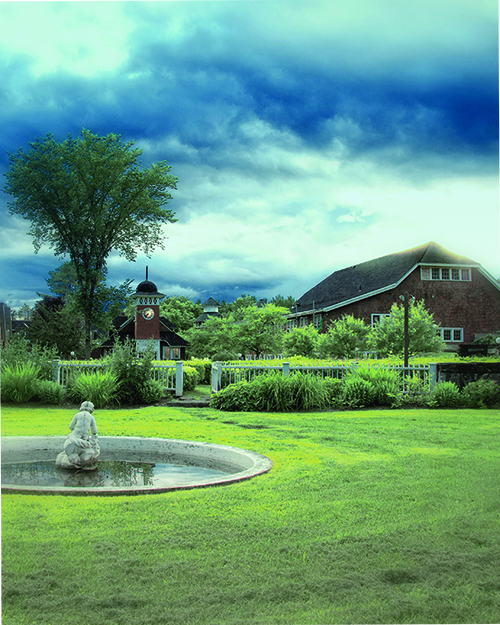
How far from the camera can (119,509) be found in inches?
152

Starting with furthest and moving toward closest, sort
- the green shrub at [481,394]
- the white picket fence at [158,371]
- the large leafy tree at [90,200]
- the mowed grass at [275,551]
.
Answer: the large leafy tree at [90,200]
the white picket fence at [158,371]
the green shrub at [481,394]
the mowed grass at [275,551]

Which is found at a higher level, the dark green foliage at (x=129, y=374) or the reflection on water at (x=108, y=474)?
the dark green foliage at (x=129, y=374)

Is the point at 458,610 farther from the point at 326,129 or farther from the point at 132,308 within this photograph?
the point at 132,308

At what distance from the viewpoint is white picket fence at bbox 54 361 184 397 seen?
42.4 ft

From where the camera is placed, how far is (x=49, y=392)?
11.7 metres

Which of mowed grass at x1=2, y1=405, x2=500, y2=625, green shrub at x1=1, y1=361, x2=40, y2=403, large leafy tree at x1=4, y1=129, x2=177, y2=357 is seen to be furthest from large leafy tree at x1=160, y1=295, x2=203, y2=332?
mowed grass at x1=2, y1=405, x2=500, y2=625

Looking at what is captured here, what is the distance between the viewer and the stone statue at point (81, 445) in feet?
18.4

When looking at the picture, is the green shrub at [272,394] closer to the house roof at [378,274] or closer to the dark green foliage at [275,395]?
the dark green foliage at [275,395]

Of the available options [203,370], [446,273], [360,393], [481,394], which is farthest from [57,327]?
[446,273]

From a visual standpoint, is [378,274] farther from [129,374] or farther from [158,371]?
[129,374]

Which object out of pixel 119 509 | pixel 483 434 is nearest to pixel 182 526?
pixel 119 509

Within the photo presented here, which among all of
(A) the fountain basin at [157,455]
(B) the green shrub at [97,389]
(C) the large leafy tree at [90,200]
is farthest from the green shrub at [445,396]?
(C) the large leafy tree at [90,200]

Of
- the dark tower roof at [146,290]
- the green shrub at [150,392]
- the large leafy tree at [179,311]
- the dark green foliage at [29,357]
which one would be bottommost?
the green shrub at [150,392]

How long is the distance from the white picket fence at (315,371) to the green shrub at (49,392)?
394cm
